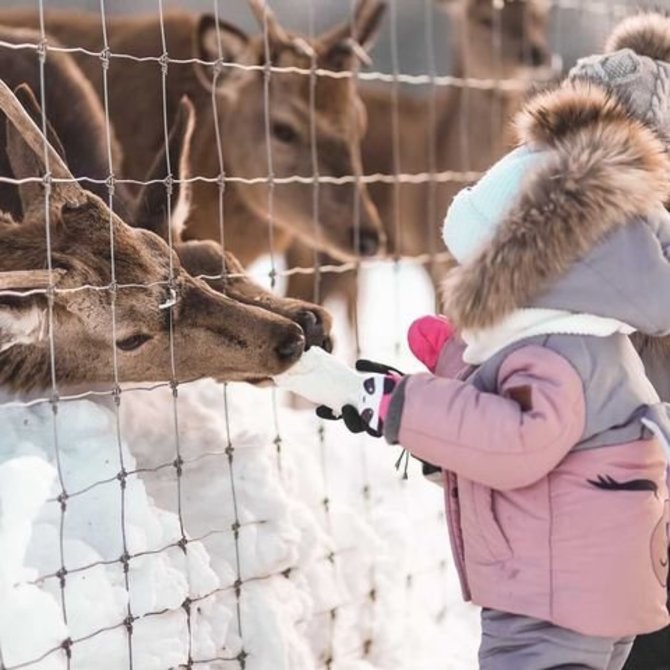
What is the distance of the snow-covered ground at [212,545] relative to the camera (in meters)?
2.21

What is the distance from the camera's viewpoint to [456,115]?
5.54m

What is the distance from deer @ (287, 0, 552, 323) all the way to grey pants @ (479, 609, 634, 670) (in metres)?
2.96

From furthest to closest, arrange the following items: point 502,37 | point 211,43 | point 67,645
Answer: point 502,37, point 211,43, point 67,645

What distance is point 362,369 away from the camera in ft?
6.98

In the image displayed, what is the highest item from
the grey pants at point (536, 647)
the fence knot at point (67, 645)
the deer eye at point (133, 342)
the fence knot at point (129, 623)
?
the deer eye at point (133, 342)

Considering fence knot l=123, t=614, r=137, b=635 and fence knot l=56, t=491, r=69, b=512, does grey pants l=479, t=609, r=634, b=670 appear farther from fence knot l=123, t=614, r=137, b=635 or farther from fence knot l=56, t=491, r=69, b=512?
fence knot l=56, t=491, r=69, b=512

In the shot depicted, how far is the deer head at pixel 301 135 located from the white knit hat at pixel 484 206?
6.07 feet

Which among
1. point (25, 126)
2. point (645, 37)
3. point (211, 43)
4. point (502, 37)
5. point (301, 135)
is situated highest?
point (502, 37)

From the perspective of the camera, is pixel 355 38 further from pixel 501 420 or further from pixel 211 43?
pixel 501 420

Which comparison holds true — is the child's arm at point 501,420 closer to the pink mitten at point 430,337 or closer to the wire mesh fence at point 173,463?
the pink mitten at point 430,337

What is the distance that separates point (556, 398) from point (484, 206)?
0.33m

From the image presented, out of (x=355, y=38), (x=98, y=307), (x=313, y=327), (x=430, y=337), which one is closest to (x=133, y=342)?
(x=98, y=307)

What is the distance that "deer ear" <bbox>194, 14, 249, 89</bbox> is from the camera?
372 cm

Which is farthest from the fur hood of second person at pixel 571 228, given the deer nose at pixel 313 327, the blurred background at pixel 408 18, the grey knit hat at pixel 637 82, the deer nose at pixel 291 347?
the blurred background at pixel 408 18
